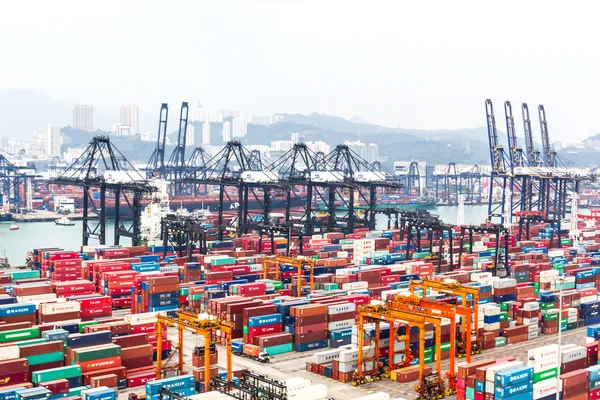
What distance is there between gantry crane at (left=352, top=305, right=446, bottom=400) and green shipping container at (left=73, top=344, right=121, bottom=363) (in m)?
8.09

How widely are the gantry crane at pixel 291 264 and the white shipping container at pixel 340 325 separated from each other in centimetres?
688

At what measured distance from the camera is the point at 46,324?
27.1m

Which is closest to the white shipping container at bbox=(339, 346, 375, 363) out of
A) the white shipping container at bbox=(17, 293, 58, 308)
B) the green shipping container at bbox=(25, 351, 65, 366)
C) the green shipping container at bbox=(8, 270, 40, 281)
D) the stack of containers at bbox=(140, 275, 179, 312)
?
the green shipping container at bbox=(25, 351, 65, 366)

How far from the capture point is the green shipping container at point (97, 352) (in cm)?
2338

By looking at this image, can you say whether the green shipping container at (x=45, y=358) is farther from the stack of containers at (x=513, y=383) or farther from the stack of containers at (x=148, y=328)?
the stack of containers at (x=513, y=383)

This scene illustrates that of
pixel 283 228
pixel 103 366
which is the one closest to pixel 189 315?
pixel 103 366

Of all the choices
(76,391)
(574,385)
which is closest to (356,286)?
(574,385)

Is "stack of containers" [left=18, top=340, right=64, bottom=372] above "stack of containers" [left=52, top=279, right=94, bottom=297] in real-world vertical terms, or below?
below

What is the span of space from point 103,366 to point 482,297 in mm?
18676

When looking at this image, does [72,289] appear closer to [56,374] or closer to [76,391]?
[56,374]

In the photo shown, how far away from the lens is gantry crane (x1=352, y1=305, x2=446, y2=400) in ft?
78.4

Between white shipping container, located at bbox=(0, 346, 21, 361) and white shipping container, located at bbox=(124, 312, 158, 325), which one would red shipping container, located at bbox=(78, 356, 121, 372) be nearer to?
white shipping container, located at bbox=(0, 346, 21, 361)

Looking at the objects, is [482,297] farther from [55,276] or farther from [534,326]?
[55,276]

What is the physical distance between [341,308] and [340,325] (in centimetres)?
70
